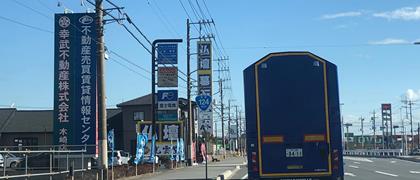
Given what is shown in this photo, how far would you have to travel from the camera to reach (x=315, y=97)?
14.7m

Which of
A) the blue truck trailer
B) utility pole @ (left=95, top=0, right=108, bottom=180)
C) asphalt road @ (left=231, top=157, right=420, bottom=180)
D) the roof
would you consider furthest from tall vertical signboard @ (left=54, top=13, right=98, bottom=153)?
the roof

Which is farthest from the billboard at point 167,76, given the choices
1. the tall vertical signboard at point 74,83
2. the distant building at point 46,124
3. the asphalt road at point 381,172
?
the distant building at point 46,124

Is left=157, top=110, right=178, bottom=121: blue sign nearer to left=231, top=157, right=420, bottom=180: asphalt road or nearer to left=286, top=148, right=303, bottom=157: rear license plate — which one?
left=231, top=157, right=420, bottom=180: asphalt road

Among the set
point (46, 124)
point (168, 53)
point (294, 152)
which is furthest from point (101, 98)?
point (46, 124)

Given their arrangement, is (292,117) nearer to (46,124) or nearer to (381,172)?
(381,172)

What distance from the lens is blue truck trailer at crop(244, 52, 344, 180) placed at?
1465 cm

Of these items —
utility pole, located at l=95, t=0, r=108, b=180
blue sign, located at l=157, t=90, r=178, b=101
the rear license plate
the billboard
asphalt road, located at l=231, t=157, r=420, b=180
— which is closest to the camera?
the rear license plate

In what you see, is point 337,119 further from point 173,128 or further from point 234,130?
point 234,130

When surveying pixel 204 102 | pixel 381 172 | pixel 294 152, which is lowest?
pixel 381 172

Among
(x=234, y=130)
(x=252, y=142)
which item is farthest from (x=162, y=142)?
(x=234, y=130)

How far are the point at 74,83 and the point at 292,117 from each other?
14539mm

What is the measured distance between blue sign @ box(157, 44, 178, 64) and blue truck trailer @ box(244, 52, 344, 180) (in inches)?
876

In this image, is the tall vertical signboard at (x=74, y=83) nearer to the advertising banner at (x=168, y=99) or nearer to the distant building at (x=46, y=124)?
the advertising banner at (x=168, y=99)

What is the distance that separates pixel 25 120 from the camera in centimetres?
7169
